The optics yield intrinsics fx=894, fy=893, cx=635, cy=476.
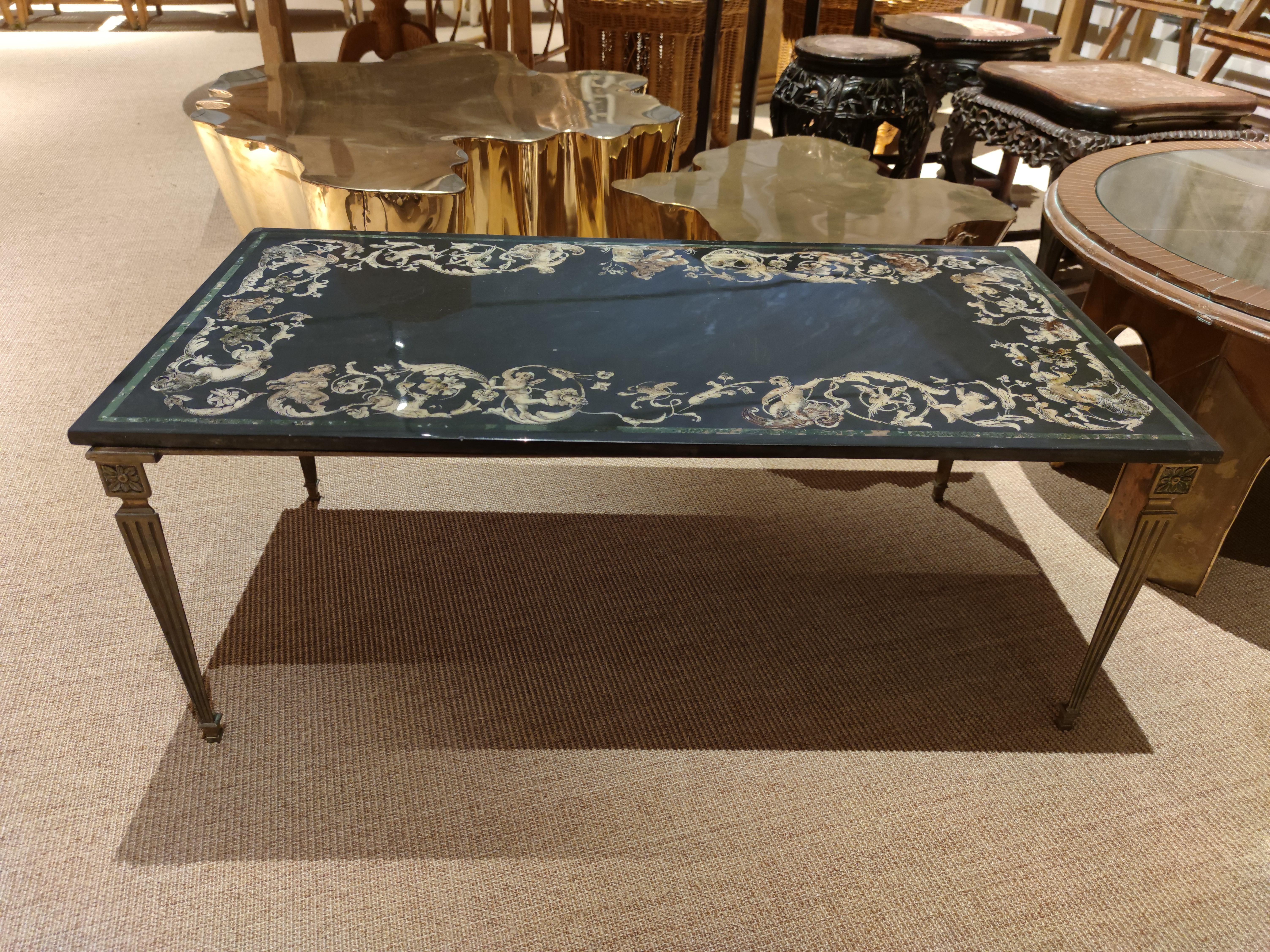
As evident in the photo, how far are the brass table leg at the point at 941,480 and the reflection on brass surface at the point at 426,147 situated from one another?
3.91 feet

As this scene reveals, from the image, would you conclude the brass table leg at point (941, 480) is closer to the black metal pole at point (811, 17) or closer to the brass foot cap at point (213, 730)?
the brass foot cap at point (213, 730)

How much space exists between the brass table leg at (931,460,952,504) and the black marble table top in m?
0.45

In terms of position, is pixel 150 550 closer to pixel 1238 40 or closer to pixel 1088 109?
pixel 1088 109

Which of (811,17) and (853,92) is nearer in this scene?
(853,92)

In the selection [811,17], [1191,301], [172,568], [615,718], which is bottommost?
[615,718]

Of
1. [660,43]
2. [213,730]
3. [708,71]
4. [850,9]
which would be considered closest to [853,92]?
[708,71]

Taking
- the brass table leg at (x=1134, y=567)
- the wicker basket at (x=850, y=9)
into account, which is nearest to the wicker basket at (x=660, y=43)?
the wicker basket at (x=850, y=9)

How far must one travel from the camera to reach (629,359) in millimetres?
1283

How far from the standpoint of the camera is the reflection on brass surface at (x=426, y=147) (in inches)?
83.8

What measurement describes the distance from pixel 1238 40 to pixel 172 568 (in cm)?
399

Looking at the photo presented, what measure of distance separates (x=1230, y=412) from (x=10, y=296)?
2958mm

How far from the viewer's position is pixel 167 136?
372cm

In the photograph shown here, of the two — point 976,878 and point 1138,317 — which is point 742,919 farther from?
point 1138,317

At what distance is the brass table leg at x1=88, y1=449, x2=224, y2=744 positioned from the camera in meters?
1.09
